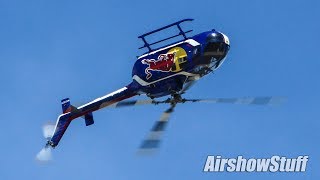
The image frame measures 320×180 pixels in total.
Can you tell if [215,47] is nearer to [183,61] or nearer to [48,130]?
[183,61]

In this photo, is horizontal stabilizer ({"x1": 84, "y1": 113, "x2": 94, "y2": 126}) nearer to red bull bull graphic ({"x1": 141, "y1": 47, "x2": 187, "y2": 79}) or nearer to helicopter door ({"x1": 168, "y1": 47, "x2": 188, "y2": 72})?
red bull bull graphic ({"x1": 141, "y1": 47, "x2": 187, "y2": 79})

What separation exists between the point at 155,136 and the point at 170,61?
4.72 metres

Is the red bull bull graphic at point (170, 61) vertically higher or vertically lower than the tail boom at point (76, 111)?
lower

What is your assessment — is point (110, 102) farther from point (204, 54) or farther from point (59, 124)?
point (204, 54)

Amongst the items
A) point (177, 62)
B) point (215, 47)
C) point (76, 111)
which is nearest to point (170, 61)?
point (177, 62)

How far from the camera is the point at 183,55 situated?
45219 mm

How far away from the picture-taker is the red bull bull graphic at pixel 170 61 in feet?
148

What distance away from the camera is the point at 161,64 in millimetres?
45625

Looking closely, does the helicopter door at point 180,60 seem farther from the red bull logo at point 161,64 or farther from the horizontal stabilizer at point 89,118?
the horizontal stabilizer at point 89,118

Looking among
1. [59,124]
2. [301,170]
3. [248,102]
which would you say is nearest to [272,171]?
[301,170]

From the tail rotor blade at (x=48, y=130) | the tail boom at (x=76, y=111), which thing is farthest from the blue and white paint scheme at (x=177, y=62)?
the tail rotor blade at (x=48, y=130)

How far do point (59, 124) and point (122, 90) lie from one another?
6.07 m

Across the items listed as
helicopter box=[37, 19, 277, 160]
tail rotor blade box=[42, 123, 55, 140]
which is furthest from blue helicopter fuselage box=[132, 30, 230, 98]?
tail rotor blade box=[42, 123, 55, 140]

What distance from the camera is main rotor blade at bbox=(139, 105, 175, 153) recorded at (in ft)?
141
